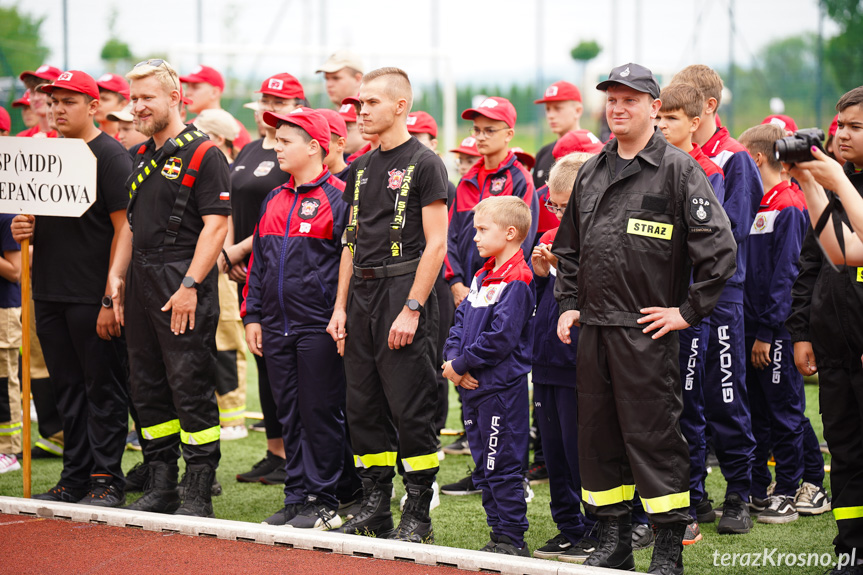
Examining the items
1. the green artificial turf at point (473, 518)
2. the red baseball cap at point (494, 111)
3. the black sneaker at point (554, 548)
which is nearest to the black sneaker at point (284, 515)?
the green artificial turf at point (473, 518)

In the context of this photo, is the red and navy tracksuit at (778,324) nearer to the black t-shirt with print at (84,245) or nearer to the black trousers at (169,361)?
the black trousers at (169,361)

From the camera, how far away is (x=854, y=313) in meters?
4.36

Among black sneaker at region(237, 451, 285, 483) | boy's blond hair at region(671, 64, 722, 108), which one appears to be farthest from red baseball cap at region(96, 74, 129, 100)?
boy's blond hair at region(671, 64, 722, 108)

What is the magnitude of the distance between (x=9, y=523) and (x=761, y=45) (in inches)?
725

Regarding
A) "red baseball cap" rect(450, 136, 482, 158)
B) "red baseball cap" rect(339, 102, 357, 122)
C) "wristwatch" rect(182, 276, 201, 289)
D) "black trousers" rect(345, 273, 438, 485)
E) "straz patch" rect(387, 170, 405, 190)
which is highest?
"red baseball cap" rect(339, 102, 357, 122)

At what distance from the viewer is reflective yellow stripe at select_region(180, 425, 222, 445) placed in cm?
561

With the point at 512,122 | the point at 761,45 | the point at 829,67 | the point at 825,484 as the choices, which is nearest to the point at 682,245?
the point at 512,122

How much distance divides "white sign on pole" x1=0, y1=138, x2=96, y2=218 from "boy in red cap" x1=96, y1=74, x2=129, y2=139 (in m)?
2.22

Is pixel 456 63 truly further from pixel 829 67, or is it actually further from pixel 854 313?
pixel 854 313

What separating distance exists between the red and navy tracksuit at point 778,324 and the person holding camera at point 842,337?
4.04 ft

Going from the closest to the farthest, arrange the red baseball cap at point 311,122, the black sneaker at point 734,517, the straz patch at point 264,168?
the black sneaker at point 734,517 < the red baseball cap at point 311,122 < the straz patch at point 264,168

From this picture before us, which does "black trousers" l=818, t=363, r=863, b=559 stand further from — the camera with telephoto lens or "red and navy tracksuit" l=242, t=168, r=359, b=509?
"red and navy tracksuit" l=242, t=168, r=359, b=509

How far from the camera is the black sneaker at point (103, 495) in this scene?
5809mm

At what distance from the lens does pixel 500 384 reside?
4898 mm
